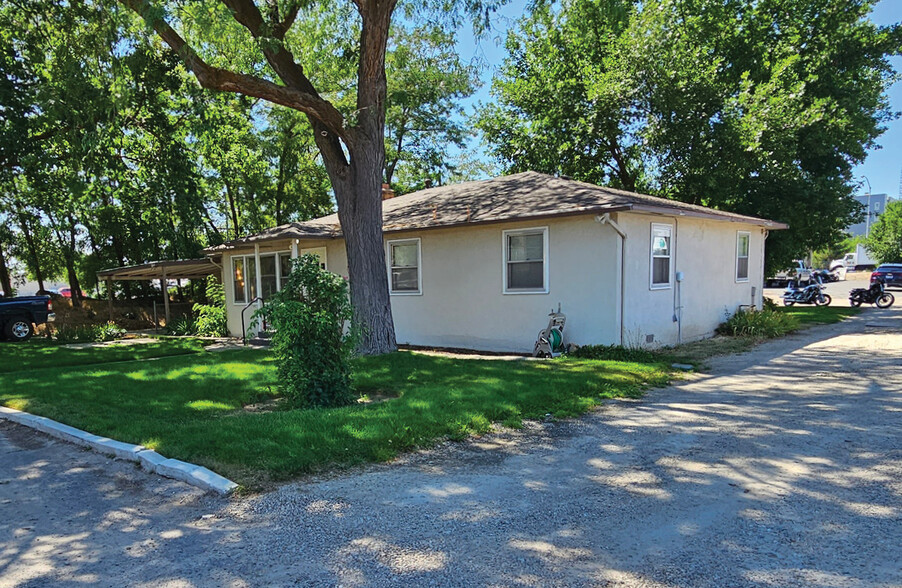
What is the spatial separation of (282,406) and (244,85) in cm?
574

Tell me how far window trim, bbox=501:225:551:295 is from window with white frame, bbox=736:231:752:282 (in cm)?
692

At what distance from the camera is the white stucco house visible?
10.6 metres

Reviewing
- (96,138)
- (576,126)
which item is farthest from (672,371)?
(576,126)

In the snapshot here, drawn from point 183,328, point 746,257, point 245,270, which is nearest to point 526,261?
point 746,257

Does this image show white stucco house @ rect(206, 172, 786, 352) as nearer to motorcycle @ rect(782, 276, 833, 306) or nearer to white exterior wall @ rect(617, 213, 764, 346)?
white exterior wall @ rect(617, 213, 764, 346)

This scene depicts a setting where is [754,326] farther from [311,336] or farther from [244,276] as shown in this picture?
[244,276]

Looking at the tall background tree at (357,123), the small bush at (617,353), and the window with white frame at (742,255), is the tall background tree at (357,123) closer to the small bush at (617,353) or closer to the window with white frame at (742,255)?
the small bush at (617,353)

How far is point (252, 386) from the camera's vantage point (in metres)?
8.30

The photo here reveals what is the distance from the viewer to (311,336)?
263 inches

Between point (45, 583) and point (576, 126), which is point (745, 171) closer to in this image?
point (576, 126)

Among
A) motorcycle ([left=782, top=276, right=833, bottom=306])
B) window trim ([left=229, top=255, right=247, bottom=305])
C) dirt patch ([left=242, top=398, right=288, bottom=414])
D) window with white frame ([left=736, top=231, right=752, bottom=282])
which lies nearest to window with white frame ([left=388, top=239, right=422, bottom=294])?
window trim ([left=229, top=255, right=247, bottom=305])

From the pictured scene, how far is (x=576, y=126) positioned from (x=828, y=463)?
17.5 meters

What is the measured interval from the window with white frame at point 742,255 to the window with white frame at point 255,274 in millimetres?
12278

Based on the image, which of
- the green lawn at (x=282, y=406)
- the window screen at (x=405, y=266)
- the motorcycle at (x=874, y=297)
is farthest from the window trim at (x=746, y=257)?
the motorcycle at (x=874, y=297)
